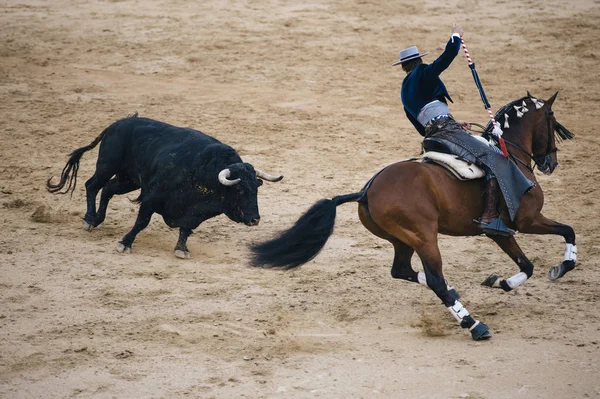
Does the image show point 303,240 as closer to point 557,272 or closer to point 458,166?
point 458,166

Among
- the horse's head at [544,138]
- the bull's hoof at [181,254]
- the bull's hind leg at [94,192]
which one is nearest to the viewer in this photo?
the horse's head at [544,138]

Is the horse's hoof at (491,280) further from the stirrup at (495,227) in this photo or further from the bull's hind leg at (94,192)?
the bull's hind leg at (94,192)

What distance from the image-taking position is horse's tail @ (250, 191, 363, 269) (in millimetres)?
7586

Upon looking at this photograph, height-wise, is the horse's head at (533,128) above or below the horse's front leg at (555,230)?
above

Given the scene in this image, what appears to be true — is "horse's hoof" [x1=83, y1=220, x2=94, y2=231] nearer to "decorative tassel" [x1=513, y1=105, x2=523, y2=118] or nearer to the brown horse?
the brown horse

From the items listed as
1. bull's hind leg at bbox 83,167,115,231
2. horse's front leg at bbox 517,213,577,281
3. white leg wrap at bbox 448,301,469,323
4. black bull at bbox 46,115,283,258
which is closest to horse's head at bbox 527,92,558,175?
horse's front leg at bbox 517,213,577,281

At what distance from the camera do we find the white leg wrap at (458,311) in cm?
717

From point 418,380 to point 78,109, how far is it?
869cm

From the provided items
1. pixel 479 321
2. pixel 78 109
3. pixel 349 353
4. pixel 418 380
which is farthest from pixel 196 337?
pixel 78 109

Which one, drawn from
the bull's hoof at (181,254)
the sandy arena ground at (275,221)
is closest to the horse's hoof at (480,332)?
the sandy arena ground at (275,221)

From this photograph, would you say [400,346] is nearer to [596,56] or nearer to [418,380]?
[418,380]

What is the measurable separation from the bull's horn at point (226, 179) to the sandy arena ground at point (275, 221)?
2.88 ft

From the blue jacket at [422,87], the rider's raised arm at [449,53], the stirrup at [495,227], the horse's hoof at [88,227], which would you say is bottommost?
the horse's hoof at [88,227]

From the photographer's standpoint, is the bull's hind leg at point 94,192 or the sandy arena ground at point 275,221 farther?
the bull's hind leg at point 94,192
